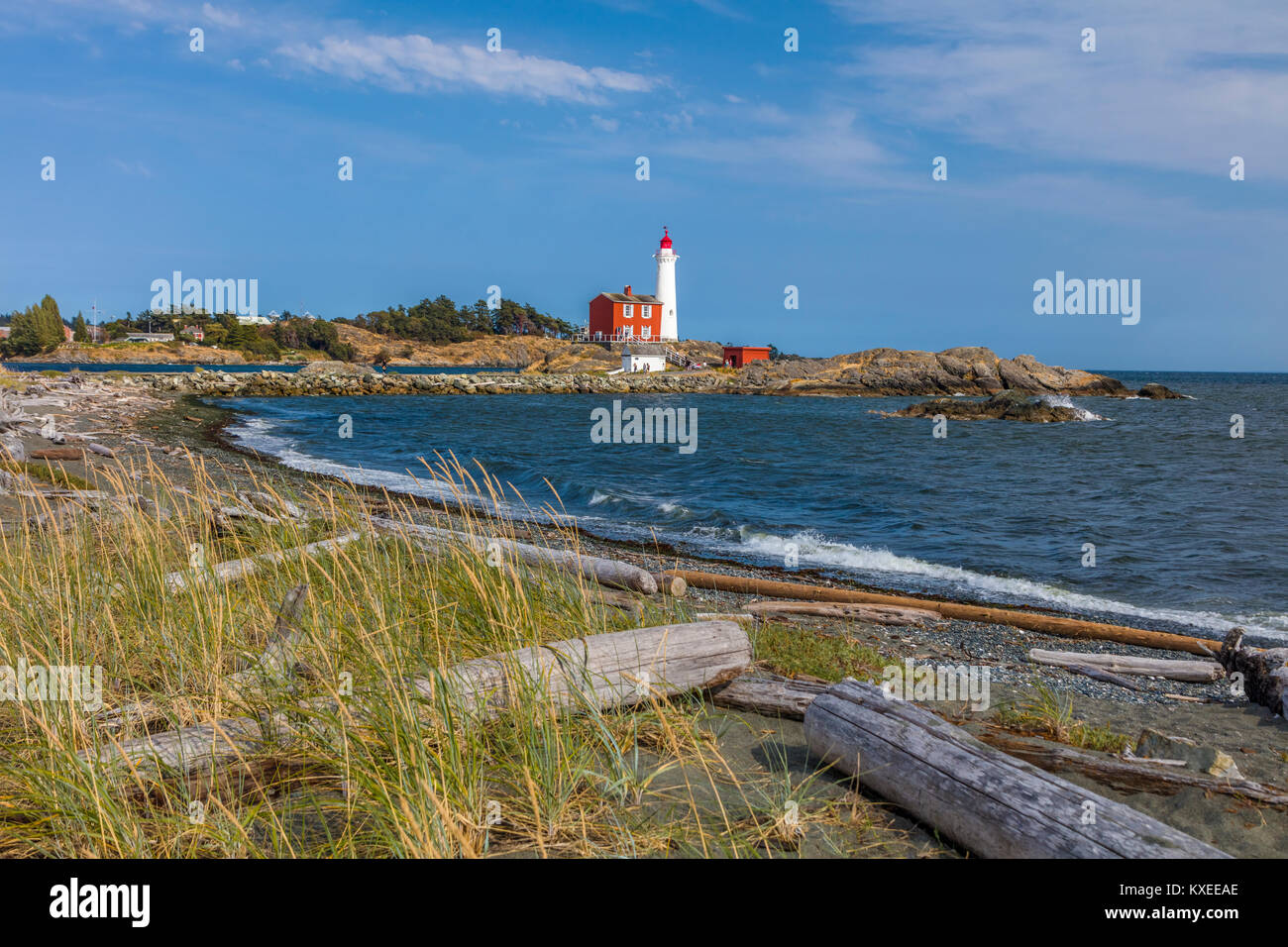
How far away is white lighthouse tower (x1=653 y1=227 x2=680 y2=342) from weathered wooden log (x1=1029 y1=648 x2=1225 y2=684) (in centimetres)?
8574

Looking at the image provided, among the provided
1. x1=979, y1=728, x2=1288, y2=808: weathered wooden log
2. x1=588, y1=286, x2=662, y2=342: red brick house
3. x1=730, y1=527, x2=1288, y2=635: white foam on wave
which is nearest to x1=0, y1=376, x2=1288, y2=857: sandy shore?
x1=979, y1=728, x2=1288, y2=808: weathered wooden log

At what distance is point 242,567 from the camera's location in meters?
6.72

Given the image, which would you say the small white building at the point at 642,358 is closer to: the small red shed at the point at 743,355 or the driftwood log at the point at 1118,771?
the small red shed at the point at 743,355

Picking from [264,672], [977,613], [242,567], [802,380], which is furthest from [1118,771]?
[802,380]

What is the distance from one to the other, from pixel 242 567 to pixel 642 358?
83.9m

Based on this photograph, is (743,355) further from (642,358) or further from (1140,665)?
(1140,665)

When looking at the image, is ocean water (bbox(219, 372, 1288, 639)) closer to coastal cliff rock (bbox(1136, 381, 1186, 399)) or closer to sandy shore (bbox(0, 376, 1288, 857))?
sandy shore (bbox(0, 376, 1288, 857))

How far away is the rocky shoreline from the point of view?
6922cm

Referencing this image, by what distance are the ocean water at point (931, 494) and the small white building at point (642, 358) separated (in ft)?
145

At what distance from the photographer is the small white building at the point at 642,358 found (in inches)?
3506

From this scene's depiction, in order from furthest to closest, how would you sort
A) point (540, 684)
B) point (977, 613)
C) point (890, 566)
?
1. point (890, 566)
2. point (977, 613)
3. point (540, 684)

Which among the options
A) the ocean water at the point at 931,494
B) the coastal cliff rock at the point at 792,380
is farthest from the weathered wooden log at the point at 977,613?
the coastal cliff rock at the point at 792,380

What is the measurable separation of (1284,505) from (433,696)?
23307 mm
